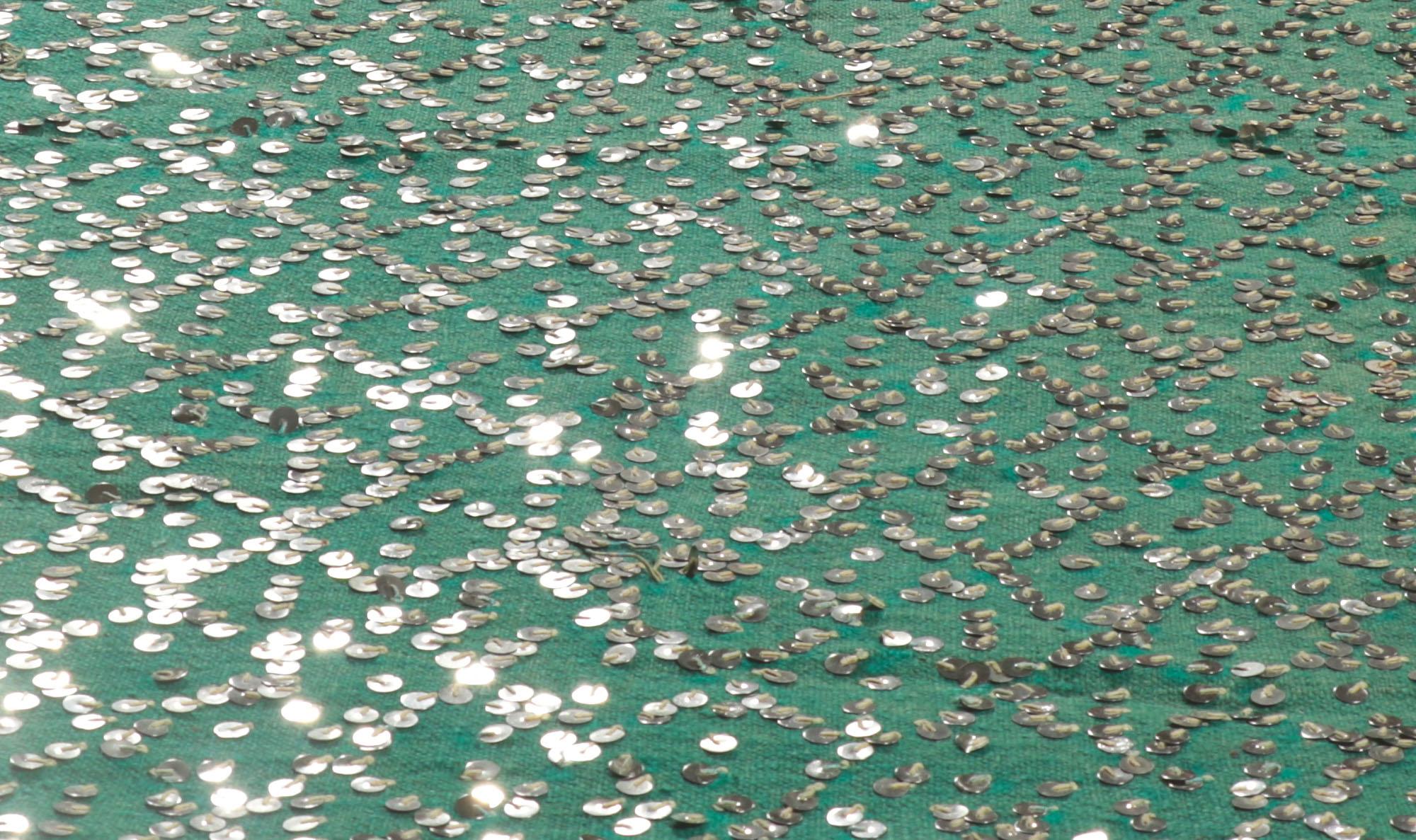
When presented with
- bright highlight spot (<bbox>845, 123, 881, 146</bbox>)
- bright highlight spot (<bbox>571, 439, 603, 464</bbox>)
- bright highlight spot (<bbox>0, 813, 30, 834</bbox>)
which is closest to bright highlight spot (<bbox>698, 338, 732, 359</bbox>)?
bright highlight spot (<bbox>571, 439, 603, 464</bbox>)

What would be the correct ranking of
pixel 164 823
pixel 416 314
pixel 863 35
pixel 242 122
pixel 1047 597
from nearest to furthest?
1. pixel 164 823
2. pixel 1047 597
3. pixel 416 314
4. pixel 242 122
5. pixel 863 35

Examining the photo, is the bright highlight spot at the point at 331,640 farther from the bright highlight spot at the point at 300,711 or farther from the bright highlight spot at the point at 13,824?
the bright highlight spot at the point at 13,824

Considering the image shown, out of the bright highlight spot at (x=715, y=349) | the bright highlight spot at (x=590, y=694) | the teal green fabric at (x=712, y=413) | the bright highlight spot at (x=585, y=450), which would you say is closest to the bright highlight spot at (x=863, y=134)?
the teal green fabric at (x=712, y=413)

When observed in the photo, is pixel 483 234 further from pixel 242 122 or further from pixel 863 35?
pixel 863 35

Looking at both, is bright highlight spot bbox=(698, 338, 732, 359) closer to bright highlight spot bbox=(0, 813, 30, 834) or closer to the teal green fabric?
the teal green fabric

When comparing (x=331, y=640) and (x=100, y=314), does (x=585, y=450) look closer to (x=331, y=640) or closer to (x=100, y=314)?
(x=331, y=640)

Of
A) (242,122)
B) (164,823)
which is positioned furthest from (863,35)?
(164,823)

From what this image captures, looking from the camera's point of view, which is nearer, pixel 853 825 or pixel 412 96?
pixel 853 825
